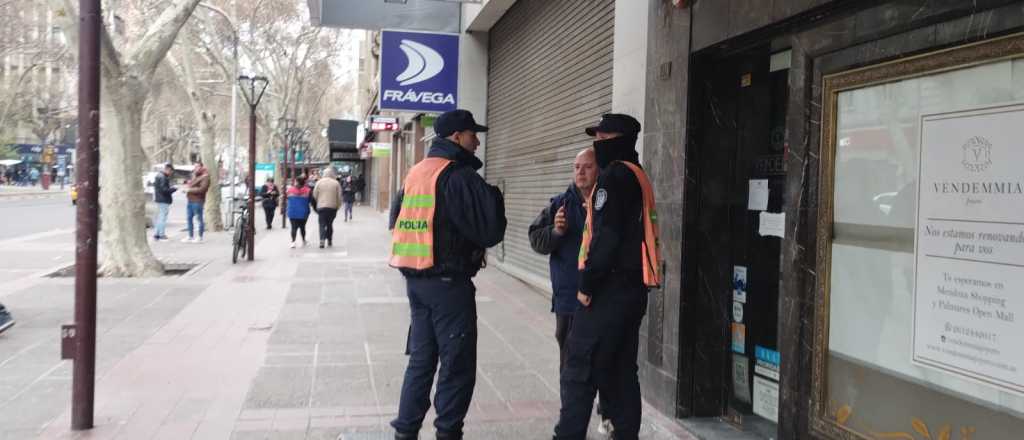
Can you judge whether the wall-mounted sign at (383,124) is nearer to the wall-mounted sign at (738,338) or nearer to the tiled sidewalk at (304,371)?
the tiled sidewalk at (304,371)

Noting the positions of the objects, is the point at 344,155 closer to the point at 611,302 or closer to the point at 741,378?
the point at 741,378

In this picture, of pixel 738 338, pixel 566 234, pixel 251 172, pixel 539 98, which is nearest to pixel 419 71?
pixel 539 98

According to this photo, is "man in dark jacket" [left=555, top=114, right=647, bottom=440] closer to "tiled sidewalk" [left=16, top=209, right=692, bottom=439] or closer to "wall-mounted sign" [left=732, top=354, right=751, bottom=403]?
"tiled sidewalk" [left=16, top=209, right=692, bottom=439]

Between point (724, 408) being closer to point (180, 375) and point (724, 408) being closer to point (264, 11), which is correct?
point (180, 375)

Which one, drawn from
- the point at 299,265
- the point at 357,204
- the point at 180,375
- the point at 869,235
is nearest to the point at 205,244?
the point at 299,265

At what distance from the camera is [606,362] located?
3803 millimetres

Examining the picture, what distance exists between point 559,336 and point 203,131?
19130mm

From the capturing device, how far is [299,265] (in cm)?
1312

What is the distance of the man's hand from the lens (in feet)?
14.0

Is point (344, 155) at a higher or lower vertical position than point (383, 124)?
higher

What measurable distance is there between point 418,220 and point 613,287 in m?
1.00

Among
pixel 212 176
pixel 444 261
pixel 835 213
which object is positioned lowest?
pixel 444 261

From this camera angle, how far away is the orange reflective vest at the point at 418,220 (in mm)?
3828

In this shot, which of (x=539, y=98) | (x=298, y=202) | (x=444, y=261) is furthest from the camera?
(x=298, y=202)
